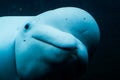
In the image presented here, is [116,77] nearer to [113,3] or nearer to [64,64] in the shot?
[113,3]

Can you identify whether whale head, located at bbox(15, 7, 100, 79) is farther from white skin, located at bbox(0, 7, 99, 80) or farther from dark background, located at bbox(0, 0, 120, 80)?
dark background, located at bbox(0, 0, 120, 80)

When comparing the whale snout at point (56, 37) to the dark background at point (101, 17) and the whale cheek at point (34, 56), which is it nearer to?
the whale cheek at point (34, 56)

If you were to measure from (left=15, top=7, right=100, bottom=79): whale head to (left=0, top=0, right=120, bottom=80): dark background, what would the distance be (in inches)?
187

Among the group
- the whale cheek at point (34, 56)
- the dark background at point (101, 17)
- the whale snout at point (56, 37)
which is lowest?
the whale cheek at point (34, 56)

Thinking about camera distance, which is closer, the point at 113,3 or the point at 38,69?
the point at 38,69

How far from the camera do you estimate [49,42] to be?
2.51 metres

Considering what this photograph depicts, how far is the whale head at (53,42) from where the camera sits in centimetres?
250

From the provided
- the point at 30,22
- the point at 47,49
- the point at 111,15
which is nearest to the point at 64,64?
the point at 47,49

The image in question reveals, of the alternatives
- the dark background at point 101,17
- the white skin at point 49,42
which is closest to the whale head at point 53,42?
the white skin at point 49,42

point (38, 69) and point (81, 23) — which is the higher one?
point (81, 23)

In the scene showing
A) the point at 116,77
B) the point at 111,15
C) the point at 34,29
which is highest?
the point at 111,15

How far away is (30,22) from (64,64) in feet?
1.91

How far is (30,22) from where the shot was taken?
110 inches

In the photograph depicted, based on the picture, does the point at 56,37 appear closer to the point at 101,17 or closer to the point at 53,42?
the point at 53,42
